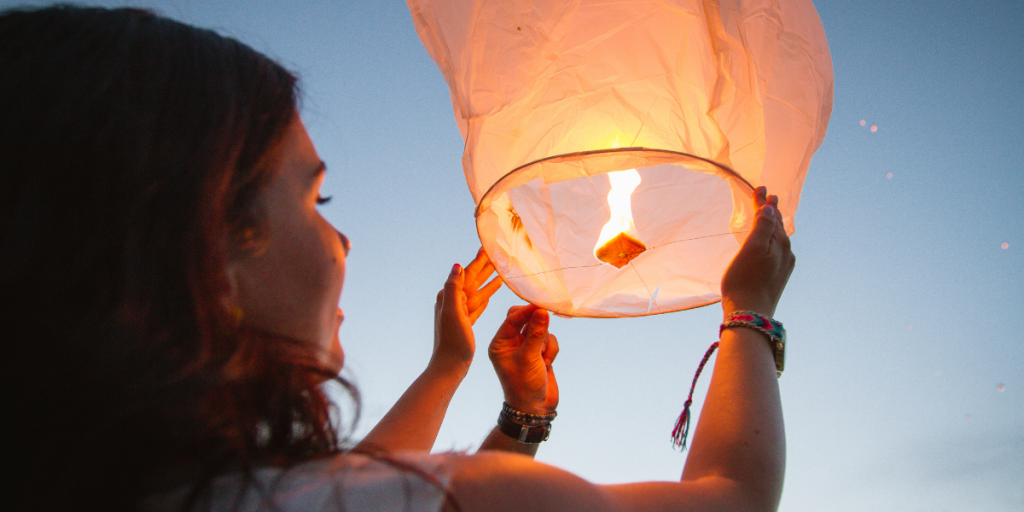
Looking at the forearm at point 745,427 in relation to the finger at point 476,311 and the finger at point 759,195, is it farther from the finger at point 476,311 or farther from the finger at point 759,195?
the finger at point 476,311

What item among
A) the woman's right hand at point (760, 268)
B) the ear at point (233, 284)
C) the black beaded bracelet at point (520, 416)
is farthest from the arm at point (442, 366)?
the woman's right hand at point (760, 268)

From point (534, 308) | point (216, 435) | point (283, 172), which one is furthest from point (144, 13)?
point (534, 308)

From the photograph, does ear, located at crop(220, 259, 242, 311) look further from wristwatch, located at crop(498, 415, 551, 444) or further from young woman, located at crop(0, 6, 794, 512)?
wristwatch, located at crop(498, 415, 551, 444)

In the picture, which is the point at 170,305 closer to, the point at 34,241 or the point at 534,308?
the point at 34,241

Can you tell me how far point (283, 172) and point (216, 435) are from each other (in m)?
0.36

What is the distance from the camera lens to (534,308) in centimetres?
145

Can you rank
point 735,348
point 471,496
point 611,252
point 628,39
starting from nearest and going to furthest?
point 471,496 → point 735,348 → point 628,39 → point 611,252

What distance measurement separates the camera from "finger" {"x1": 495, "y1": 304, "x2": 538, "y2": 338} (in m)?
1.47

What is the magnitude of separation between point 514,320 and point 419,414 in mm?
367

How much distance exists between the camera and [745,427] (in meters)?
0.78

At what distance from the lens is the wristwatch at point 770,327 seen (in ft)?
3.05

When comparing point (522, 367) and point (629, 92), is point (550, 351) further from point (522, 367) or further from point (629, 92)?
point (629, 92)

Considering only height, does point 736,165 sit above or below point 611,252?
above

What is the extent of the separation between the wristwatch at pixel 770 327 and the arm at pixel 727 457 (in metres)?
0.02
